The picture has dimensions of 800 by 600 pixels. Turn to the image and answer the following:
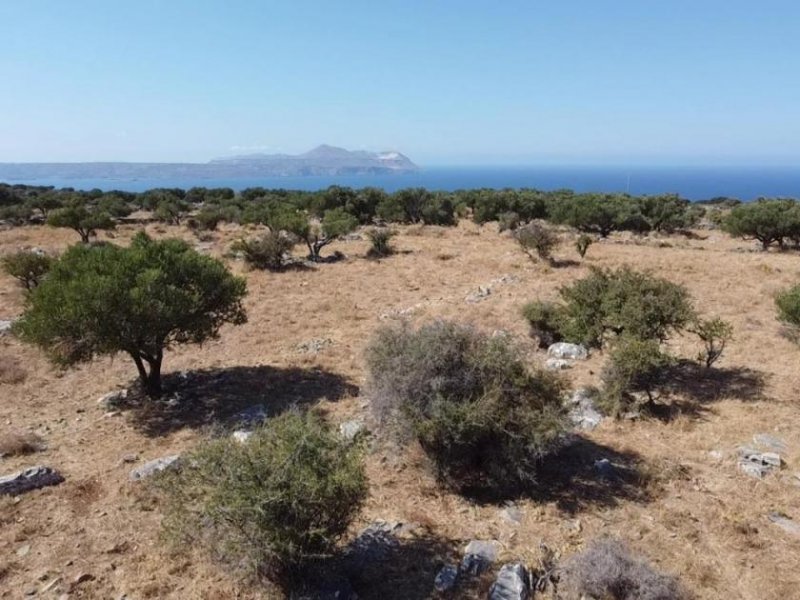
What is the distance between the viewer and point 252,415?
11.9 metres

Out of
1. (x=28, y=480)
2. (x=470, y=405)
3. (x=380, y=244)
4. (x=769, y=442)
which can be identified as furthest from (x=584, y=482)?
(x=380, y=244)

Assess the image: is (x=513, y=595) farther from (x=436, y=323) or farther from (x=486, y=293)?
(x=486, y=293)

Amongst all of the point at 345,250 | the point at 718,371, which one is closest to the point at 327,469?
the point at 718,371

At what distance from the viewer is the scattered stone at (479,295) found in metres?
21.1

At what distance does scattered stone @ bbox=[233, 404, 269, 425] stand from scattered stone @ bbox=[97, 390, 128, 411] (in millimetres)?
3018

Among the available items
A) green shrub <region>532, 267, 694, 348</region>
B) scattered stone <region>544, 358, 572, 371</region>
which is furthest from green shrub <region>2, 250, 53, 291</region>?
green shrub <region>532, 267, 694, 348</region>

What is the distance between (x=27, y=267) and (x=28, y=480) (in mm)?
15503

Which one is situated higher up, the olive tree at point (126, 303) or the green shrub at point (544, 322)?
the olive tree at point (126, 303)

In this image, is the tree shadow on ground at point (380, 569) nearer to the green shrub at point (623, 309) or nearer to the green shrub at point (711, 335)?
the green shrub at point (623, 309)

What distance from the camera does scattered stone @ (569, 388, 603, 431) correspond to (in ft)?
36.1

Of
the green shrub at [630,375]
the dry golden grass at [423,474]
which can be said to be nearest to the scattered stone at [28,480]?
the dry golden grass at [423,474]

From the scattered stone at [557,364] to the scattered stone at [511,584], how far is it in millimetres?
7732

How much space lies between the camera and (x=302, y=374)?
14.4 metres

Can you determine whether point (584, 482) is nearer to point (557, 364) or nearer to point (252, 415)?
point (557, 364)
